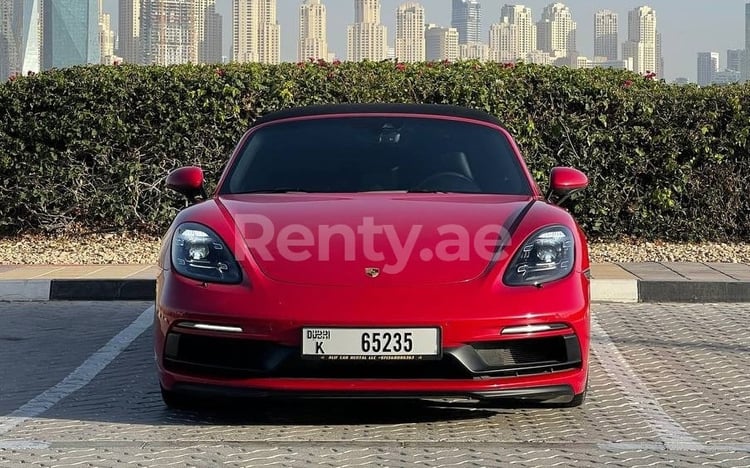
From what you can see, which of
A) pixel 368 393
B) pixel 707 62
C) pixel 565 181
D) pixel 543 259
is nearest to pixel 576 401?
pixel 543 259

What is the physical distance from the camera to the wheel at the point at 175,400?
203 inches

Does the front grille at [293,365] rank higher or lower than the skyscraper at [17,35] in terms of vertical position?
lower

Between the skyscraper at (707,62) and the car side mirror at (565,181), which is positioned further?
the skyscraper at (707,62)

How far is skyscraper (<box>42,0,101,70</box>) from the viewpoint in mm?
168375

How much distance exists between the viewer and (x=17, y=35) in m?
154

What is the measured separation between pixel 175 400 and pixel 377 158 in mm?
1556

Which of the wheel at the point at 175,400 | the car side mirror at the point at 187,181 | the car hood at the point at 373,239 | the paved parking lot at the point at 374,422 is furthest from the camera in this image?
the car side mirror at the point at 187,181

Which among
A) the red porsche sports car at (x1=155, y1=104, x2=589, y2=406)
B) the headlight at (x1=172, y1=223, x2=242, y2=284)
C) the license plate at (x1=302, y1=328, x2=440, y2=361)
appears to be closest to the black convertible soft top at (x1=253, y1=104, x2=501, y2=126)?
the red porsche sports car at (x1=155, y1=104, x2=589, y2=406)

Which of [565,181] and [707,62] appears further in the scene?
[707,62]

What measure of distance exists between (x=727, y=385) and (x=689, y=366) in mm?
550

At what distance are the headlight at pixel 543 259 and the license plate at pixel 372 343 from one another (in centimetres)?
45

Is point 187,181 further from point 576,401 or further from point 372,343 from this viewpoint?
point 576,401

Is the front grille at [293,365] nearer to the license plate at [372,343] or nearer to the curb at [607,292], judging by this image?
the license plate at [372,343]

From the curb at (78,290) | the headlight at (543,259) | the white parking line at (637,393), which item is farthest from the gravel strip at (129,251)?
the headlight at (543,259)
